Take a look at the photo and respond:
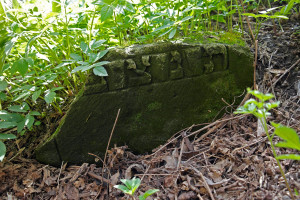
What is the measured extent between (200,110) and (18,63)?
3.75ft

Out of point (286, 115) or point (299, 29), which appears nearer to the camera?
point (286, 115)

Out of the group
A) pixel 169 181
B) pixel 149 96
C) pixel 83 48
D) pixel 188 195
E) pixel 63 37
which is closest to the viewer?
pixel 188 195

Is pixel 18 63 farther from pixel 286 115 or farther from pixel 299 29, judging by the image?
pixel 299 29

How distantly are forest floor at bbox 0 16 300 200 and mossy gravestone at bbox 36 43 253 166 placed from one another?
0.09m

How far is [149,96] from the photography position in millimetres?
1815

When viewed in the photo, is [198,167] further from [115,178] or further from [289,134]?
[289,134]

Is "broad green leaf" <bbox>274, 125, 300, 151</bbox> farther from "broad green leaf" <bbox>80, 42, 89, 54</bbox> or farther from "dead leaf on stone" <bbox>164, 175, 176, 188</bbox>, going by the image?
"broad green leaf" <bbox>80, 42, 89, 54</bbox>

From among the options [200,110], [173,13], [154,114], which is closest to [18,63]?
[154,114]

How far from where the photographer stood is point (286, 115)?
5.79 feet

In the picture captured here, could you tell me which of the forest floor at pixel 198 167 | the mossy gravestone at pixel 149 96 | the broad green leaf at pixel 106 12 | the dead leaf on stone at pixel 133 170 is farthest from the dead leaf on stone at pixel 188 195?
the broad green leaf at pixel 106 12

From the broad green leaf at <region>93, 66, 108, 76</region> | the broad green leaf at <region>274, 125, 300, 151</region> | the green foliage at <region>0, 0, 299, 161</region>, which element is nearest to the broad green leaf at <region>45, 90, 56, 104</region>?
the green foliage at <region>0, 0, 299, 161</region>

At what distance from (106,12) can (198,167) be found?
38.5 inches

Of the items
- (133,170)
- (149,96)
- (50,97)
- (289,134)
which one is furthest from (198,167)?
(50,97)

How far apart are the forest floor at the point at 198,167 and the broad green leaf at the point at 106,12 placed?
781mm
